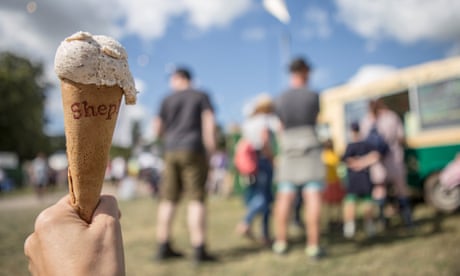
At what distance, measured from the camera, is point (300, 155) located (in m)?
3.27

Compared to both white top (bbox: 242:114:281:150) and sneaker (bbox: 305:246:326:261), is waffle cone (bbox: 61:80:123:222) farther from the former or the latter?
white top (bbox: 242:114:281:150)

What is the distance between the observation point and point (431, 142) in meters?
5.58

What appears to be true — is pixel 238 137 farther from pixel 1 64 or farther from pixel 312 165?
pixel 1 64

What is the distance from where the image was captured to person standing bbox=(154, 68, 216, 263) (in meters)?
3.15

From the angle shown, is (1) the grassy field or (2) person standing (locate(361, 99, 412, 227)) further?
(2) person standing (locate(361, 99, 412, 227))

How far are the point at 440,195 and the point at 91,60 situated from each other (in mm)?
5866

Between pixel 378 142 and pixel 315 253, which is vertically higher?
pixel 378 142

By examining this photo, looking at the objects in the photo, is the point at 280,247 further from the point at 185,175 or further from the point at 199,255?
the point at 185,175

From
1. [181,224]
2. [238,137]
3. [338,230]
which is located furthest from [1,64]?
[338,230]

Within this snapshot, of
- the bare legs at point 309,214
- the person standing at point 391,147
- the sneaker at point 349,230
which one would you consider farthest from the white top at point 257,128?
the sneaker at point 349,230

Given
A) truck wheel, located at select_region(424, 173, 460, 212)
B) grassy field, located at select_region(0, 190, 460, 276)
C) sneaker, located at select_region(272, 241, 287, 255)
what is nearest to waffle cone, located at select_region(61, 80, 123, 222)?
grassy field, located at select_region(0, 190, 460, 276)

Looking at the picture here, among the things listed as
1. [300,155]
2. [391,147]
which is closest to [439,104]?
[391,147]

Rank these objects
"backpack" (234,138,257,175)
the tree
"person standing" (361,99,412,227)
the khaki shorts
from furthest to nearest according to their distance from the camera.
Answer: the tree, "person standing" (361,99,412,227), "backpack" (234,138,257,175), the khaki shorts

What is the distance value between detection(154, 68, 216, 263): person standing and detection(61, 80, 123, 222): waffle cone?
247 centimetres
